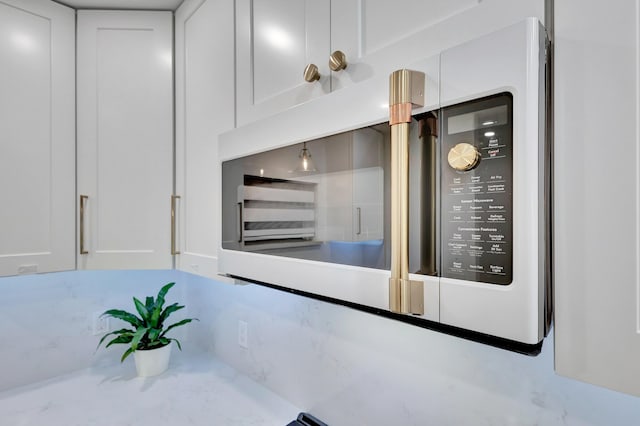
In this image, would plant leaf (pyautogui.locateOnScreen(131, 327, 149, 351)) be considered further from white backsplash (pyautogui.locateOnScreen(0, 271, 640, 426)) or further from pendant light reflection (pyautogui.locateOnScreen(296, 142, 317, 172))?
pendant light reflection (pyautogui.locateOnScreen(296, 142, 317, 172))

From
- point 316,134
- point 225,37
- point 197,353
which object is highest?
point 225,37

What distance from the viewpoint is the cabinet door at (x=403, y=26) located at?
1.66ft

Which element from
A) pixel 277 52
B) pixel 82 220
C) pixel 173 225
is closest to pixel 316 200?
pixel 277 52

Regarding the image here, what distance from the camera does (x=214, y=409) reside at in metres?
1.21

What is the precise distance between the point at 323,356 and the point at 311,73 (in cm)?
84

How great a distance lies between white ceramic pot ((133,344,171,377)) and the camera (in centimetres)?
145

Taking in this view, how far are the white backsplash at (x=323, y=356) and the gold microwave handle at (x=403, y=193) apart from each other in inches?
15.8

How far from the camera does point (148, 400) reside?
4.17 feet

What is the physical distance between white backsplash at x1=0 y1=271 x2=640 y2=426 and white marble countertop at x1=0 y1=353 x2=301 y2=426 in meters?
0.08

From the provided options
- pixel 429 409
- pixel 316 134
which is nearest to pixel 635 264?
pixel 316 134

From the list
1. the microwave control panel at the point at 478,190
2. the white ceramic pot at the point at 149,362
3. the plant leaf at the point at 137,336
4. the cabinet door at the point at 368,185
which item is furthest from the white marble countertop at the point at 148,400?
the microwave control panel at the point at 478,190

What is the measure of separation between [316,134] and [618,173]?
1.50 ft

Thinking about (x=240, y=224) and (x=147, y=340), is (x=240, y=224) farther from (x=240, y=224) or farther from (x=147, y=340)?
(x=147, y=340)

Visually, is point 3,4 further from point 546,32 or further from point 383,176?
point 546,32
